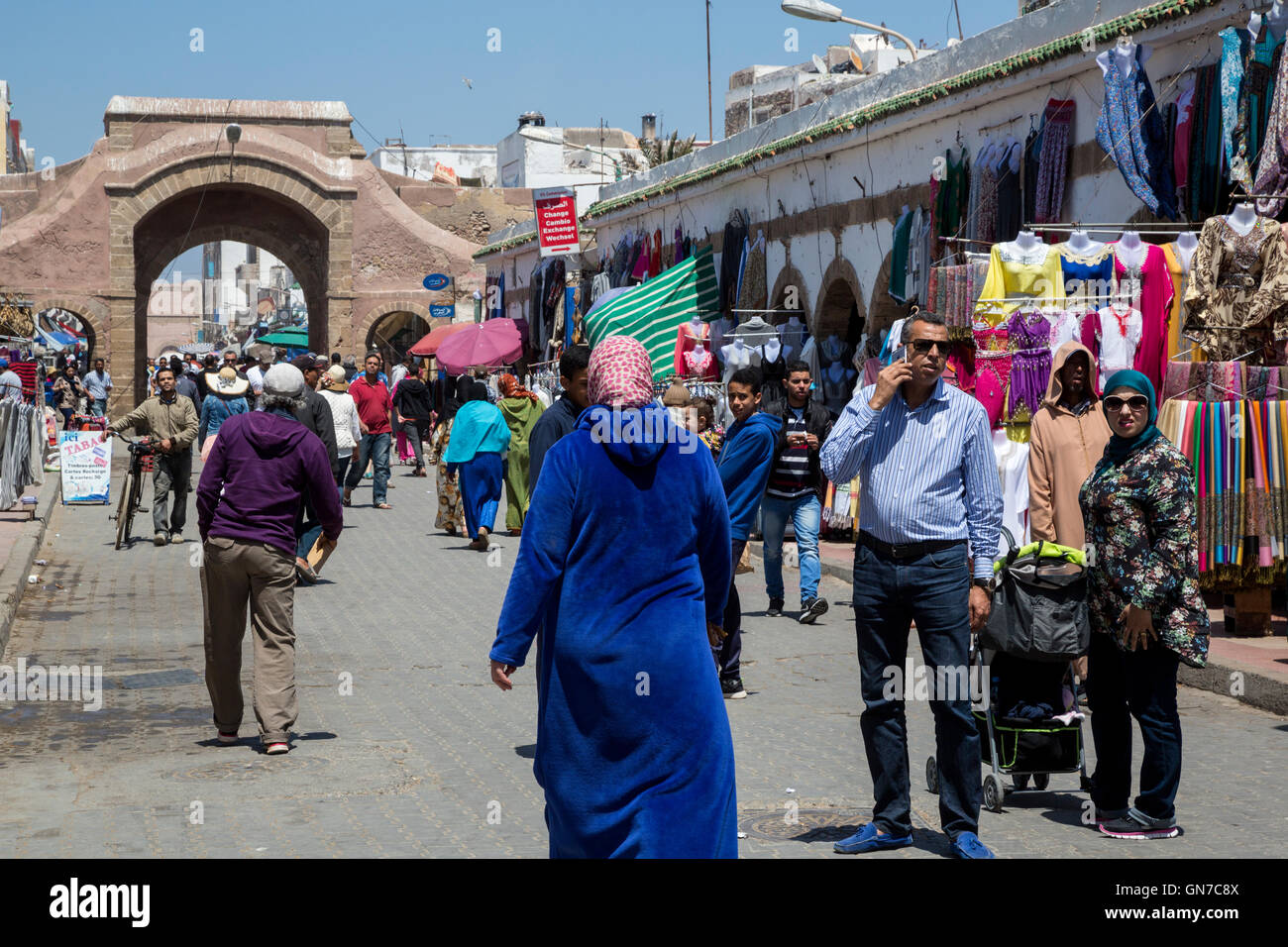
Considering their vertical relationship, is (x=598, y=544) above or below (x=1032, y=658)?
above

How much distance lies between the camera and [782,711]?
8.12 meters

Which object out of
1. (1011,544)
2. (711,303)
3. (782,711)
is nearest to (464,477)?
(711,303)

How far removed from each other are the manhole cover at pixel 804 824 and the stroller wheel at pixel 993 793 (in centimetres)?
53

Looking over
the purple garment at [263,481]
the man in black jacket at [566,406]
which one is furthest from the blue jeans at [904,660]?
the purple garment at [263,481]

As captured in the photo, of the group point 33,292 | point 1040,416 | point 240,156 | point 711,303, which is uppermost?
point 240,156

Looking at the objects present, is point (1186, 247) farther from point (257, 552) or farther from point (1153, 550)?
point (257, 552)

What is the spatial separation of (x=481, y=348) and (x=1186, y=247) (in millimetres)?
14712

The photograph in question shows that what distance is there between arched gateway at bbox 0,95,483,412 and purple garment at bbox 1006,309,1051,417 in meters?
33.7

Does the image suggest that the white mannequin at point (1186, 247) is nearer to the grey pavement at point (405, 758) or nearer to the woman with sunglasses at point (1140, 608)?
the grey pavement at point (405, 758)

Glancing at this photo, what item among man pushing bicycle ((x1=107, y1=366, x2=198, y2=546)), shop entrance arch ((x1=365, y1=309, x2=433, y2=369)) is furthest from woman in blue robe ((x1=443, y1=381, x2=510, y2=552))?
shop entrance arch ((x1=365, y1=309, x2=433, y2=369))

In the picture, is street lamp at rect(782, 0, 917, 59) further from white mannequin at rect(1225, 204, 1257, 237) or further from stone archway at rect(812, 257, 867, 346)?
white mannequin at rect(1225, 204, 1257, 237)

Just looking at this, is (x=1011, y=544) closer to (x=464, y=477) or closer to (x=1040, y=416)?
(x=1040, y=416)

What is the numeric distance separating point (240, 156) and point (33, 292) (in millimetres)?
6404

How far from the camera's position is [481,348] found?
2391cm
